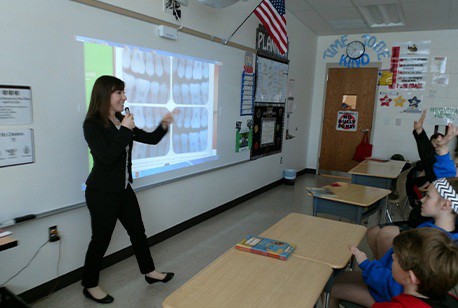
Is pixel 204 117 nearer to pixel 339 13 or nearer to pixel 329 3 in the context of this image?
pixel 329 3

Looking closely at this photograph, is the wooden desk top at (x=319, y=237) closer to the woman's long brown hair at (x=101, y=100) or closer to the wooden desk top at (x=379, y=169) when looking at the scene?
the woman's long brown hair at (x=101, y=100)

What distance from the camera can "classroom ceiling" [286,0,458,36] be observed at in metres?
4.95

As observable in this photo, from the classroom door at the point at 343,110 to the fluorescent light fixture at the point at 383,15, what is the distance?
955 mm

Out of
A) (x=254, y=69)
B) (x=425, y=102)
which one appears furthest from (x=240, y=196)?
(x=425, y=102)

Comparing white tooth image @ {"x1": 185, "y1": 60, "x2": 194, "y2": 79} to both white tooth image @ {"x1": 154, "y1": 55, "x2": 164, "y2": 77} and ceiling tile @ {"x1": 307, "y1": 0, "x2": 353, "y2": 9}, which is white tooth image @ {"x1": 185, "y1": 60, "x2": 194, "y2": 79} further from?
ceiling tile @ {"x1": 307, "y1": 0, "x2": 353, "y2": 9}

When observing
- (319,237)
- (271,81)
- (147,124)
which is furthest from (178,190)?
(271,81)

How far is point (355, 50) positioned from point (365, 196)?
15.6 ft

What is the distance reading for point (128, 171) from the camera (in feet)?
8.21

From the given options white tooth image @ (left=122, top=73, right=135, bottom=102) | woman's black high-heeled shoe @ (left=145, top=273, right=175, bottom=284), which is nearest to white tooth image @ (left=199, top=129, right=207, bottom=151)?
white tooth image @ (left=122, top=73, right=135, bottom=102)

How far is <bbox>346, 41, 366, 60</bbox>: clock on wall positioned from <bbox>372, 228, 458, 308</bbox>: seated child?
20.4ft

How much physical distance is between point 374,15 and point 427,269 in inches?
217

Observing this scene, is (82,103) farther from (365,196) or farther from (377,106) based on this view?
(377,106)

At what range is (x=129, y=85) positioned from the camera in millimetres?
2885

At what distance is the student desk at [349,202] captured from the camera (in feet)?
9.24
